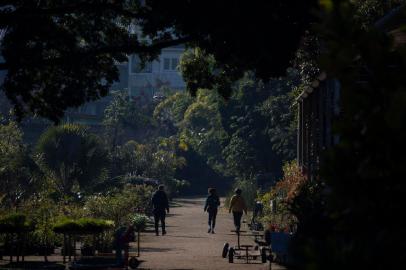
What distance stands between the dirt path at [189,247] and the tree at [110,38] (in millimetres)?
3489

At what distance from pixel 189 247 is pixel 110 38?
706cm

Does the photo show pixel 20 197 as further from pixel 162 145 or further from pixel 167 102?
pixel 167 102

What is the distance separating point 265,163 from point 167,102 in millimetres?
26785

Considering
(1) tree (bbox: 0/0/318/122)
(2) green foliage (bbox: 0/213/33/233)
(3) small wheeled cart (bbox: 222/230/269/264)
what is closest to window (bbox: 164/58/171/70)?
(3) small wheeled cart (bbox: 222/230/269/264)

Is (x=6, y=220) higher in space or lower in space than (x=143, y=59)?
lower

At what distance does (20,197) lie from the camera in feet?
96.3

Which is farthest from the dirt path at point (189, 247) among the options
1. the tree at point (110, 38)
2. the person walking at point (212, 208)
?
the tree at point (110, 38)

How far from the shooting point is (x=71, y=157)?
3316cm

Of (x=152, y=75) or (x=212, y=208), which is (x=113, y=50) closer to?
(x=212, y=208)

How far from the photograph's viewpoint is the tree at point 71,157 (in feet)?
109

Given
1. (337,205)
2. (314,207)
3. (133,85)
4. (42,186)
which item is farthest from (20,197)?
(133,85)

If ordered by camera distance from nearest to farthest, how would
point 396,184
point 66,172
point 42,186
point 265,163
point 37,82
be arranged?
point 396,184 → point 37,82 → point 42,186 → point 66,172 → point 265,163

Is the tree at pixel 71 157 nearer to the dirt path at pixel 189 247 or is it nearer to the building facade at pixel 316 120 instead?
the dirt path at pixel 189 247

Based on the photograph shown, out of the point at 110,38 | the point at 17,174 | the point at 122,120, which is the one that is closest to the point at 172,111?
the point at 122,120
